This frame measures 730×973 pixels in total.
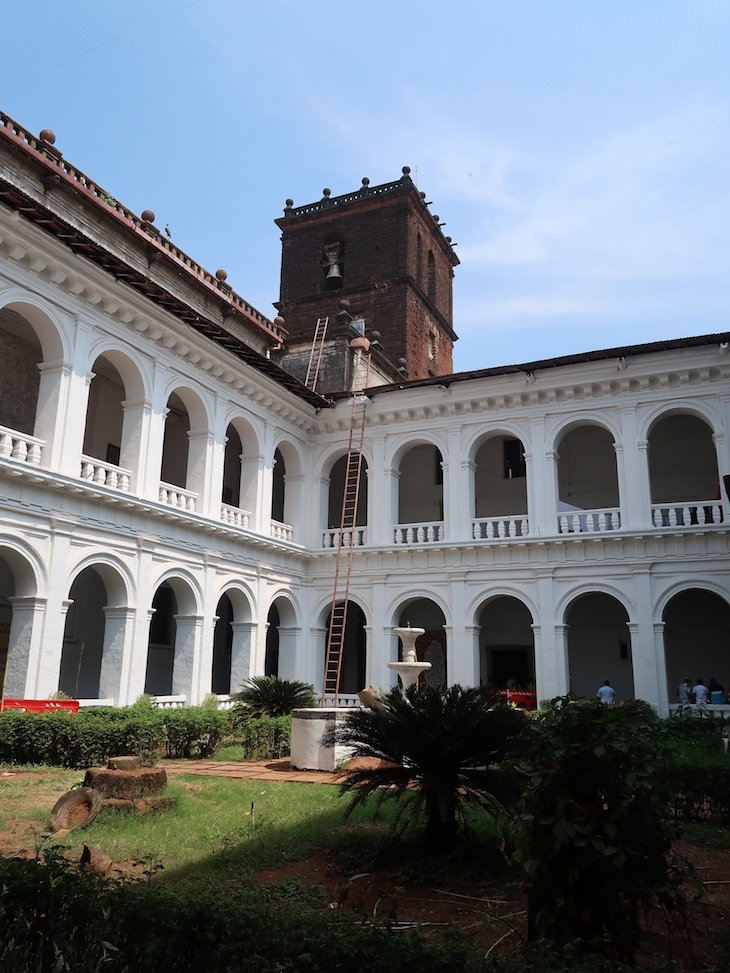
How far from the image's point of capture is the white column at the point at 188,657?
1633 cm

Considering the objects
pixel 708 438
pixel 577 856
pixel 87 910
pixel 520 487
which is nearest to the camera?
pixel 87 910

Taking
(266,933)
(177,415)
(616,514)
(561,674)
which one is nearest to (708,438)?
(616,514)

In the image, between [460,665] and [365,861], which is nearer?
[365,861]

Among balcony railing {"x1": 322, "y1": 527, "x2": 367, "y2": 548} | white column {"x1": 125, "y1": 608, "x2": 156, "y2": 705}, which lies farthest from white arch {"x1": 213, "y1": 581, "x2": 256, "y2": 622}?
white column {"x1": 125, "y1": 608, "x2": 156, "y2": 705}

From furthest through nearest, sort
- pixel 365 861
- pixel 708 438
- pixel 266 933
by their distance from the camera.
Answer: 1. pixel 708 438
2. pixel 365 861
3. pixel 266 933

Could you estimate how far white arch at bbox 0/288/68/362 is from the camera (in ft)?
42.5

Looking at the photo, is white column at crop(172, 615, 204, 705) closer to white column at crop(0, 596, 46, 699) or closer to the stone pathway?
white column at crop(0, 596, 46, 699)

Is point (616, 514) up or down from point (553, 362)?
down

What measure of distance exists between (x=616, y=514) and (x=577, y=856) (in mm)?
14806

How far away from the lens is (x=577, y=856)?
4047 mm

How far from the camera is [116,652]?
14.6m

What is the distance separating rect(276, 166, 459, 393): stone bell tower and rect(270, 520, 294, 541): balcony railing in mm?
8381

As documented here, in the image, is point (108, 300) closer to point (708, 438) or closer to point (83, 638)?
point (83, 638)

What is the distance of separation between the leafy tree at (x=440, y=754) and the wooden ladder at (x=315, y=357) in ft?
60.8
